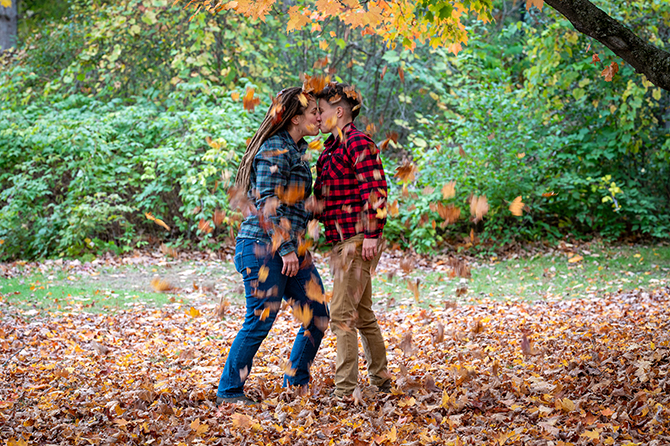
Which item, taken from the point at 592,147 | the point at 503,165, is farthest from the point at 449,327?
the point at 592,147

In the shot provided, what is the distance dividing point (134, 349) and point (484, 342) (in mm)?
2800

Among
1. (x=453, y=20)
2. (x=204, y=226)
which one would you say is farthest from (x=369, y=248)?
(x=453, y=20)

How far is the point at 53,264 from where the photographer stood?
873 centimetres

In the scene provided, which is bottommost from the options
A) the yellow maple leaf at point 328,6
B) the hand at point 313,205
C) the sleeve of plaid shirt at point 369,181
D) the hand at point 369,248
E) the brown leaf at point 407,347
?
the brown leaf at point 407,347

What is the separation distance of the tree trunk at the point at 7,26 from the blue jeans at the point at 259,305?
12.1 metres

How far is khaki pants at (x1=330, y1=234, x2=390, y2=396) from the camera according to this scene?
10.7 feet

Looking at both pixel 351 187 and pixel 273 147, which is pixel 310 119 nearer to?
pixel 273 147

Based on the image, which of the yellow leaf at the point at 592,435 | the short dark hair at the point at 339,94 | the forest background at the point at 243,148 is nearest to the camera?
the yellow leaf at the point at 592,435

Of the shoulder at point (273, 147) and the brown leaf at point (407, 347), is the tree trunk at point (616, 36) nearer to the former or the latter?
the shoulder at point (273, 147)

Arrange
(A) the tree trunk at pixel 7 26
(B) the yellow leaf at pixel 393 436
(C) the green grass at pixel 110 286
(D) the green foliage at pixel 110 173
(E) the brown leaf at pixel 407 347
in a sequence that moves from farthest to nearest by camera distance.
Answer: (A) the tree trunk at pixel 7 26 < (D) the green foliage at pixel 110 173 < (C) the green grass at pixel 110 286 < (E) the brown leaf at pixel 407 347 < (B) the yellow leaf at pixel 393 436

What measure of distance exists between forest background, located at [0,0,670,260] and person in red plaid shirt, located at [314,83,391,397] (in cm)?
528

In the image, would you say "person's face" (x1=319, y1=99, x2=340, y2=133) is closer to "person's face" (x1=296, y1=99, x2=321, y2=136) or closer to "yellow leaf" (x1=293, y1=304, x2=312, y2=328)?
"person's face" (x1=296, y1=99, x2=321, y2=136)

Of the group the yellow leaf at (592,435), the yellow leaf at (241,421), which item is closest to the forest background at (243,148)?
the yellow leaf at (241,421)

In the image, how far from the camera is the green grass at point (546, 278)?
6.87 metres
